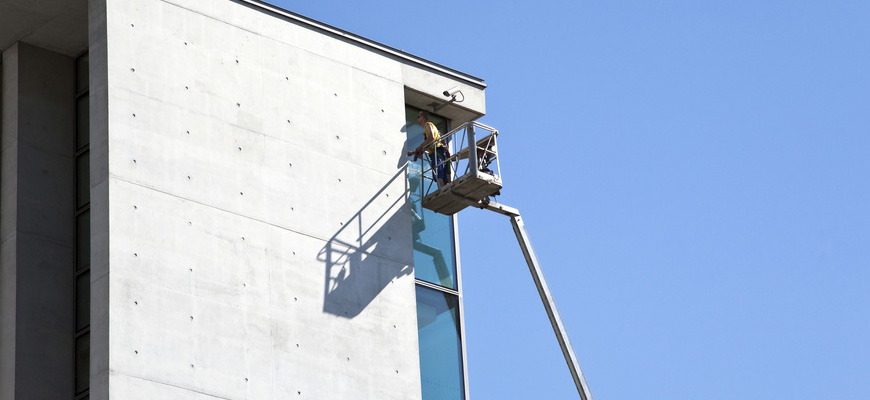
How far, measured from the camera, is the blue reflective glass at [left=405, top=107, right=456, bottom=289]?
95.8 ft

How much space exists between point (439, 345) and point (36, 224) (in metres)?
8.15

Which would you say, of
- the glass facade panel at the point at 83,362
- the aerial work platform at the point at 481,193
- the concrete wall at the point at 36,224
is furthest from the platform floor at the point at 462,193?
the glass facade panel at the point at 83,362

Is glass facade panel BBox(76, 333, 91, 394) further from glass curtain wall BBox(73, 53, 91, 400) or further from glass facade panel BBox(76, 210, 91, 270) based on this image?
glass facade panel BBox(76, 210, 91, 270)

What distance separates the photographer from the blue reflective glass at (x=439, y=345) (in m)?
28.3

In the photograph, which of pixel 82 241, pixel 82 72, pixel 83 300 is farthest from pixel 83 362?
pixel 82 72

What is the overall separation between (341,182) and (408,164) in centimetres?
213

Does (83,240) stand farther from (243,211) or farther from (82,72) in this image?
(82,72)

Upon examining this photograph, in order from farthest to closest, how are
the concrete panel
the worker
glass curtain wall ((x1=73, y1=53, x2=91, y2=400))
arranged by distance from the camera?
1. the worker
2. glass curtain wall ((x1=73, y1=53, x2=91, y2=400))
3. the concrete panel

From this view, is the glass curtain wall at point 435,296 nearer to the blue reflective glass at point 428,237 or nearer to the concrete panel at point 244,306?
the blue reflective glass at point 428,237

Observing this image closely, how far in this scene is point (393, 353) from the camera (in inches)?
1066

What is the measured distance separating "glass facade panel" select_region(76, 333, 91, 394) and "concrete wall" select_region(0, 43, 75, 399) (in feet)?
0.55

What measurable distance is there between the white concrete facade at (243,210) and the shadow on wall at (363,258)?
0.04m

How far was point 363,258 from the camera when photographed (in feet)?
89.9

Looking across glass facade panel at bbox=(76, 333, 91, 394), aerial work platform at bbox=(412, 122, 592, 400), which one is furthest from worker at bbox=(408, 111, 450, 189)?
glass facade panel at bbox=(76, 333, 91, 394)
